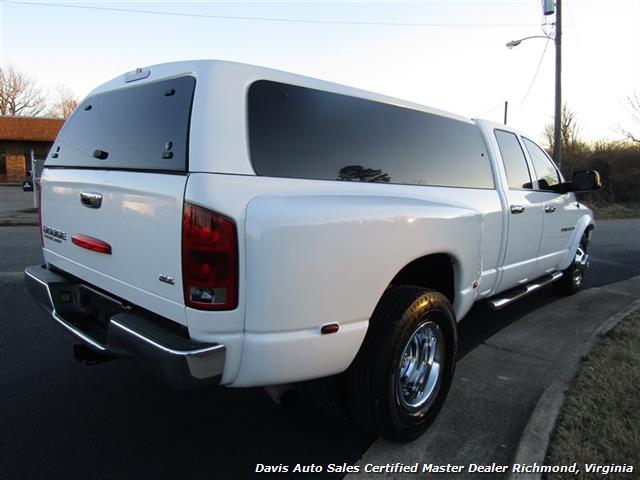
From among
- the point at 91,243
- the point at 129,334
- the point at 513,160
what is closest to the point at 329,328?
the point at 129,334

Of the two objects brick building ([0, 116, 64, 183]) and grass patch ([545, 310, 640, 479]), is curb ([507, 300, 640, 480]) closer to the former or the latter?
grass patch ([545, 310, 640, 479])

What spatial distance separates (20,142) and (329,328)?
36354 mm

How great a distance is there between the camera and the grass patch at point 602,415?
2.54 metres

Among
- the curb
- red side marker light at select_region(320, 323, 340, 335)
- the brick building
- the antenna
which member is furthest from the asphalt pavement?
the brick building

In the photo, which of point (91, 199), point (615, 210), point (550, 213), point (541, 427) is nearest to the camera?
point (91, 199)

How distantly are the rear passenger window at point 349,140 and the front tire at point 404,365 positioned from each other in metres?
0.77

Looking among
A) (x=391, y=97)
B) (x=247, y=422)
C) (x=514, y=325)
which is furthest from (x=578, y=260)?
(x=247, y=422)

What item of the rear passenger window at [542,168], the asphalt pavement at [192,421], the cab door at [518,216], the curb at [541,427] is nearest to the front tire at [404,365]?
the asphalt pavement at [192,421]

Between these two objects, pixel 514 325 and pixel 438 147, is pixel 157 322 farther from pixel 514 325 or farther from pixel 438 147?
pixel 514 325

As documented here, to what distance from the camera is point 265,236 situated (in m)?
2.03

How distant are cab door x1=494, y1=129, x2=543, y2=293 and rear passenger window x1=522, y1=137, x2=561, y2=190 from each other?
232mm

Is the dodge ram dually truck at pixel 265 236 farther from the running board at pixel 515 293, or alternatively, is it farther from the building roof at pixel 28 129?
the building roof at pixel 28 129

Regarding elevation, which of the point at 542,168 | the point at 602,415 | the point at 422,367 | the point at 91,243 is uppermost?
the point at 542,168

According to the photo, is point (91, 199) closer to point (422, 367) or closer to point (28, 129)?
point (422, 367)
